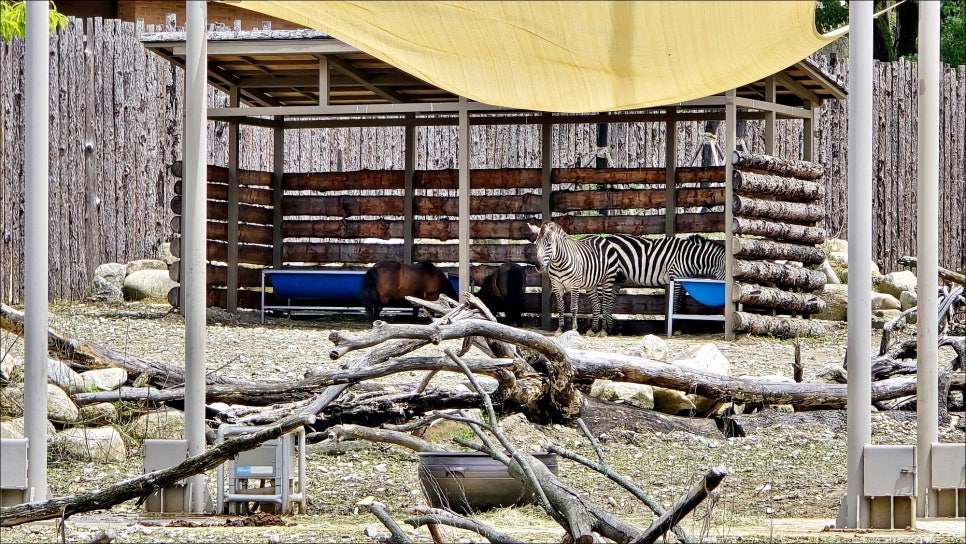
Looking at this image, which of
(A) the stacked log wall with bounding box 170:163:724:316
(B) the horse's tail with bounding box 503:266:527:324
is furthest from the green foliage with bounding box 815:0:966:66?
(B) the horse's tail with bounding box 503:266:527:324

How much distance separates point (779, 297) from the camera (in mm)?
13586

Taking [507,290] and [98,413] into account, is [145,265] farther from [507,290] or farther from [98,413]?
[98,413]

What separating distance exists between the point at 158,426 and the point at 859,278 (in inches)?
179

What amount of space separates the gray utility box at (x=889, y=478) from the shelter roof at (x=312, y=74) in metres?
8.27

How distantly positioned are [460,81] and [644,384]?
2831 millimetres

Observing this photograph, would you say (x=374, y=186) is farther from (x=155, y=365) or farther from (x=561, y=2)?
(x=561, y=2)

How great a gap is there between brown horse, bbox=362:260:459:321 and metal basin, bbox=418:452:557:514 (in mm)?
7659

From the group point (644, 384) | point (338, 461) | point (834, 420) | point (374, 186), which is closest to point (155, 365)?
point (338, 461)

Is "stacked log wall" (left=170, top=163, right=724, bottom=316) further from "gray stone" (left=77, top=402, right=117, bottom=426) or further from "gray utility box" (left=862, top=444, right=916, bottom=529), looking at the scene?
"gray utility box" (left=862, top=444, right=916, bottom=529)

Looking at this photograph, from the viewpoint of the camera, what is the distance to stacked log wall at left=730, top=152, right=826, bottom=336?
43.0 ft

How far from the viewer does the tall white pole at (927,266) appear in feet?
18.0

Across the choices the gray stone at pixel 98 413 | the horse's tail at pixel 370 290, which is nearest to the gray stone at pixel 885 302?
the horse's tail at pixel 370 290

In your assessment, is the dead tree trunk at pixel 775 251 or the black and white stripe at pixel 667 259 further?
the black and white stripe at pixel 667 259

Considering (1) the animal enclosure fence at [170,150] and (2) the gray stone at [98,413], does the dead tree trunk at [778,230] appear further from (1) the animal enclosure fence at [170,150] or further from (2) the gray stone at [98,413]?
(2) the gray stone at [98,413]
